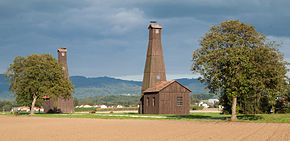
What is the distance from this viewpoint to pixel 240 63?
33.2m

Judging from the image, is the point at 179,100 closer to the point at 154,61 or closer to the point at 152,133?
the point at 154,61

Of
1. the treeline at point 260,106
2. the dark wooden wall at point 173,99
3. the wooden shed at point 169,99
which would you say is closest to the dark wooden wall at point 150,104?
the wooden shed at point 169,99

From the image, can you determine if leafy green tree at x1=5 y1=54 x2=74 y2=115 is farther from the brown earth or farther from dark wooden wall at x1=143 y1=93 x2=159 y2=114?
the brown earth

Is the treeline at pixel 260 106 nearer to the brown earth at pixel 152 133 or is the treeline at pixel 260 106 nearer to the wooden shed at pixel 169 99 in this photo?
the wooden shed at pixel 169 99

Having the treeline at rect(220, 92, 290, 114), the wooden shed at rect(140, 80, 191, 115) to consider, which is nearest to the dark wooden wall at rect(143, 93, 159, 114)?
the wooden shed at rect(140, 80, 191, 115)

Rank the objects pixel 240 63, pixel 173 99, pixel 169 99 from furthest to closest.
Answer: pixel 173 99 < pixel 169 99 < pixel 240 63

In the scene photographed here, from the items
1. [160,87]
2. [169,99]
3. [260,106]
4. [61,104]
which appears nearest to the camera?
[260,106]

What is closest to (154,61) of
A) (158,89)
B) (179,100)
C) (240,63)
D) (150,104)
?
(158,89)

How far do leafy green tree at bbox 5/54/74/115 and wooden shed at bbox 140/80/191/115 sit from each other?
14493 millimetres

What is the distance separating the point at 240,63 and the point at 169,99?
2395 cm

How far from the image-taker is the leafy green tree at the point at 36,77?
5225cm

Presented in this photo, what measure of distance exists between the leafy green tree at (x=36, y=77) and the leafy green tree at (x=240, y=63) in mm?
27005

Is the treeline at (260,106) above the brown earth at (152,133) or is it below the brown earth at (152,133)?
above

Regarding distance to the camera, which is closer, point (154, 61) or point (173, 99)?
point (173, 99)
